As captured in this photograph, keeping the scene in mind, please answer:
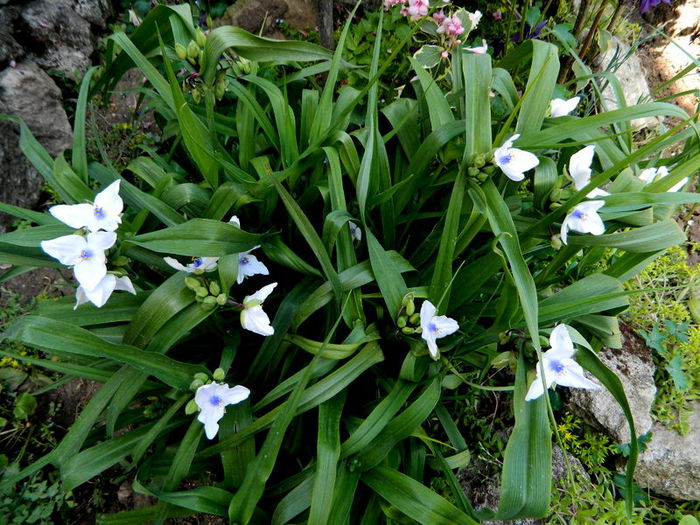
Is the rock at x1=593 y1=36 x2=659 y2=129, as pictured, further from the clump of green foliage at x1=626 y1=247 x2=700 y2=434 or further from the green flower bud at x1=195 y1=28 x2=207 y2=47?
the green flower bud at x1=195 y1=28 x2=207 y2=47

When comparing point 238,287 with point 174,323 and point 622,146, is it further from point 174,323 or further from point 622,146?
point 622,146

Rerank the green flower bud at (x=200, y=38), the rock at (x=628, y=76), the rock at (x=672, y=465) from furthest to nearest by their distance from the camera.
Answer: the rock at (x=628, y=76) → the rock at (x=672, y=465) → the green flower bud at (x=200, y=38)

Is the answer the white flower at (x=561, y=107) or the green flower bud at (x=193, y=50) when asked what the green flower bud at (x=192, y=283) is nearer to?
the green flower bud at (x=193, y=50)

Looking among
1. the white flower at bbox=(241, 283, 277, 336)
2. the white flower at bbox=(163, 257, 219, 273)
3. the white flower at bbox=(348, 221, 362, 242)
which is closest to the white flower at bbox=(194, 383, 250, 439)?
the white flower at bbox=(241, 283, 277, 336)

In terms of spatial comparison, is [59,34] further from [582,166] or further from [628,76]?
[628,76]

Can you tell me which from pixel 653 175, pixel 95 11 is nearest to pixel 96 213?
pixel 653 175

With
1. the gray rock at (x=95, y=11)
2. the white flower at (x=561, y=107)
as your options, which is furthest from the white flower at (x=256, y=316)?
the gray rock at (x=95, y=11)
